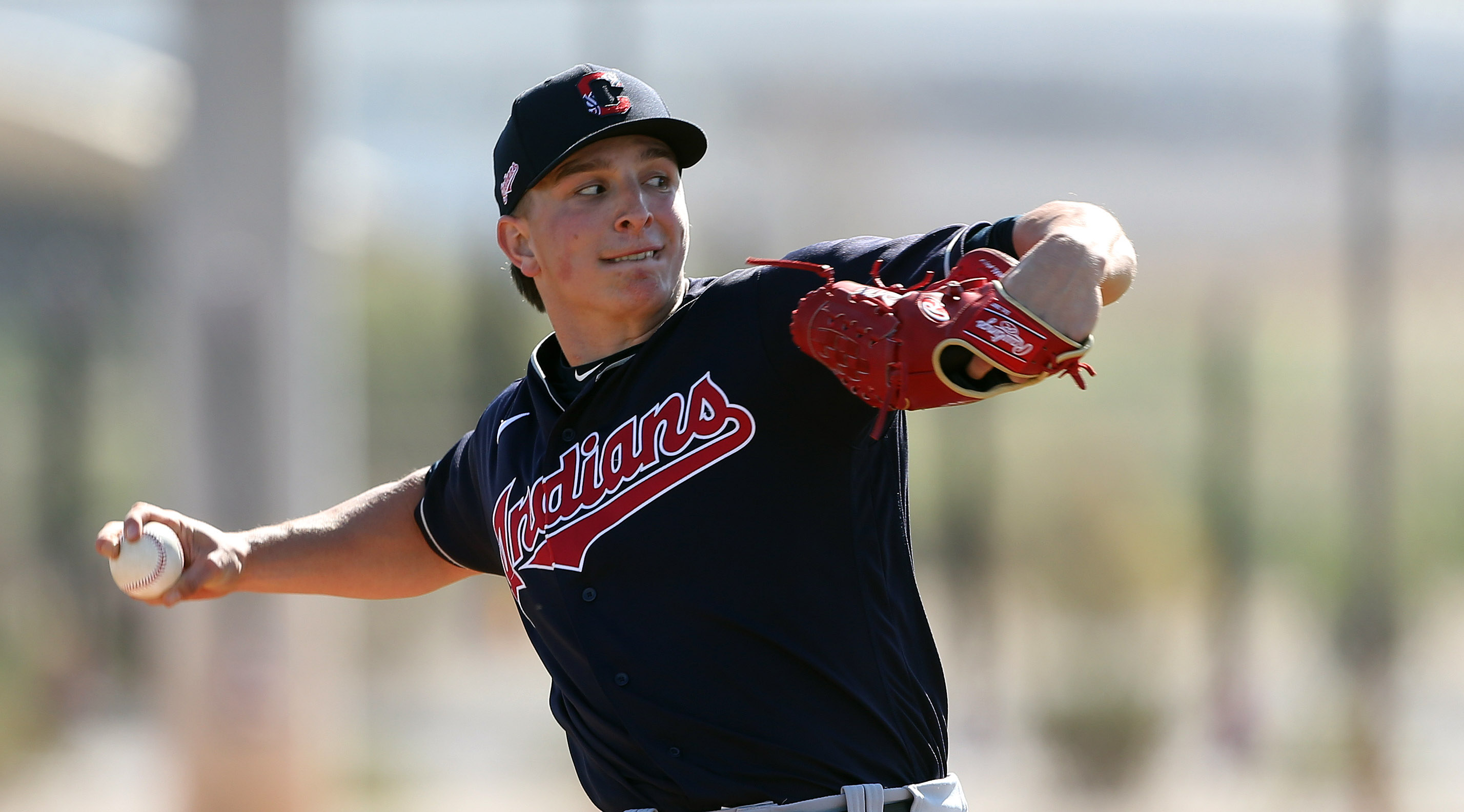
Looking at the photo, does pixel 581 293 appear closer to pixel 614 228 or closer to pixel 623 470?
pixel 614 228

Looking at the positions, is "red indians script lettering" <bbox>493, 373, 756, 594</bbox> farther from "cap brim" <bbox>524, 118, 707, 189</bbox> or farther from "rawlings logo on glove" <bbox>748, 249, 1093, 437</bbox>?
"cap brim" <bbox>524, 118, 707, 189</bbox>

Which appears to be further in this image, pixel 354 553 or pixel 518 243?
pixel 354 553

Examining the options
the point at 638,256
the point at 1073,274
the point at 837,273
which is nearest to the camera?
the point at 1073,274

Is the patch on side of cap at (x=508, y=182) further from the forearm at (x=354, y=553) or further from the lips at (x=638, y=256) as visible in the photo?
the forearm at (x=354, y=553)

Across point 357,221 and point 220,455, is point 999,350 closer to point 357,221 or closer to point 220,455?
point 220,455

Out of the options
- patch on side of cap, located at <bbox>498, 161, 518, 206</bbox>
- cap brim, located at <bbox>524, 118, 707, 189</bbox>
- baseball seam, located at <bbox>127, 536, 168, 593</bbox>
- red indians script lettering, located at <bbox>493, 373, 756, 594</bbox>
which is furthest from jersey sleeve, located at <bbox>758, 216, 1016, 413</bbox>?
baseball seam, located at <bbox>127, 536, 168, 593</bbox>

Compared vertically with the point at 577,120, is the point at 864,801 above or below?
below

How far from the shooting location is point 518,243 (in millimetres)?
2562

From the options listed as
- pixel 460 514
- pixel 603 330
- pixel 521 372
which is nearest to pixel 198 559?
pixel 460 514

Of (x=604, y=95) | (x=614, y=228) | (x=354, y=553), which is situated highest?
A: (x=604, y=95)

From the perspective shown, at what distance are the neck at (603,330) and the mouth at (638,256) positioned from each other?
2.8 inches

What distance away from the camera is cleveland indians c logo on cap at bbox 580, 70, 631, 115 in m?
2.33

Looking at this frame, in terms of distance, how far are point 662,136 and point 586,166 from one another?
0.50 ft

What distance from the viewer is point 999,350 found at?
1.61 metres
